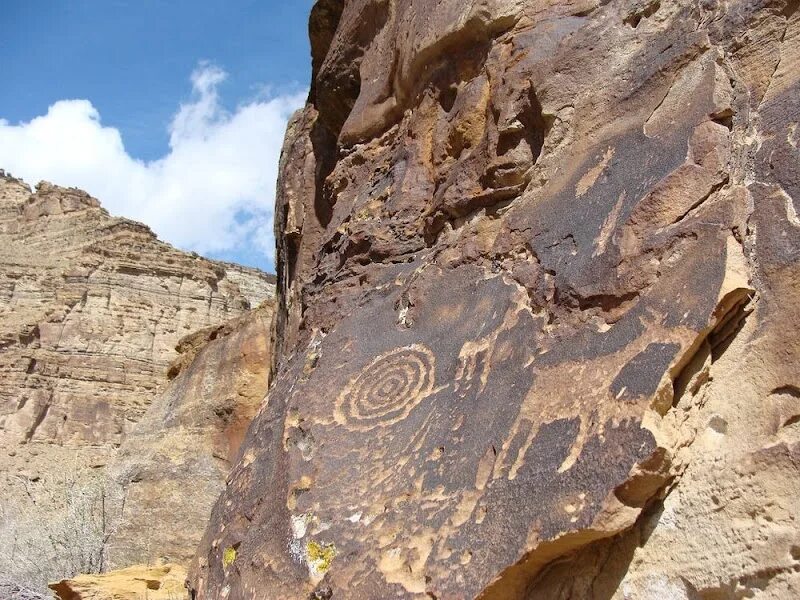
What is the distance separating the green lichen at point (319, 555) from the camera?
9.80ft

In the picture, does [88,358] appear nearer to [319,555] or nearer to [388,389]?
[388,389]

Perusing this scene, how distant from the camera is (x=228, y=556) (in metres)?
3.44

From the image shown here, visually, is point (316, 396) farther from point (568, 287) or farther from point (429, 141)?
point (429, 141)

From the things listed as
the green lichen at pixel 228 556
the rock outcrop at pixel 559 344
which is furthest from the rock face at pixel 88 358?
the green lichen at pixel 228 556

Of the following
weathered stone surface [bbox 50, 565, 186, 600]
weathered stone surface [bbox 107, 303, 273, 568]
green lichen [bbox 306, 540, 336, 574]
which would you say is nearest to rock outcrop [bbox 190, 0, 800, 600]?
green lichen [bbox 306, 540, 336, 574]

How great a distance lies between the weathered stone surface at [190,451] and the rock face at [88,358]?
0.02 m

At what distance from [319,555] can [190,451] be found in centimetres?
727

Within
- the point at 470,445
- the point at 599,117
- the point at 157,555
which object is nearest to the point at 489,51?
the point at 599,117

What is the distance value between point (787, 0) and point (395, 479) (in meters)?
2.14

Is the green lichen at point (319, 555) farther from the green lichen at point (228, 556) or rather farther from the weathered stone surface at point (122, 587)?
the weathered stone surface at point (122, 587)

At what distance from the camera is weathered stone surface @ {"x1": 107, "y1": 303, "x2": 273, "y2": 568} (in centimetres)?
943

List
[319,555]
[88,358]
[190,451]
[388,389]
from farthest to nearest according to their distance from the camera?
[88,358] < [190,451] < [388,389] < [319,555]

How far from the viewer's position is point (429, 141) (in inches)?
190

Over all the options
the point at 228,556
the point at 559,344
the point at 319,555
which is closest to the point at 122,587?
the point at 228,556
